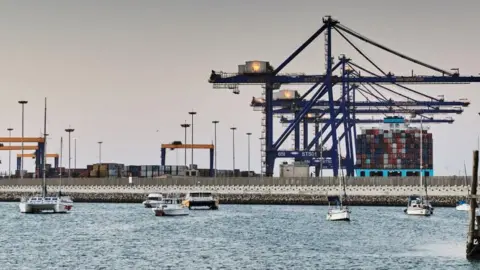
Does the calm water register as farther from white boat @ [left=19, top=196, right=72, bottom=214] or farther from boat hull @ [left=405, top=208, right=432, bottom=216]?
white boat @ [left=19, top=196, right=72, bottom=214]

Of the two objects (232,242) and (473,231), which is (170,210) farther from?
(473,231)

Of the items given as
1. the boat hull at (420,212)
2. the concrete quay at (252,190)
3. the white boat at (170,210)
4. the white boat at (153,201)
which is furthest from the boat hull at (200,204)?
the boat hull at (420,212)

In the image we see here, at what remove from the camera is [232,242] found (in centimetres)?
7288

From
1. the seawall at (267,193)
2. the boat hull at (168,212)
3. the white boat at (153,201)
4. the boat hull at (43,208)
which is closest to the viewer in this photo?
the boat hull at (168,212)

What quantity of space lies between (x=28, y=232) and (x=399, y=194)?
220 ft

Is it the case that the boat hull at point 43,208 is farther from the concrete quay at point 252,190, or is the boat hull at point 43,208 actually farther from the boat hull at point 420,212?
the boat hull at point 420,212

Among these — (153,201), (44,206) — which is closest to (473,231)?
(44,206)

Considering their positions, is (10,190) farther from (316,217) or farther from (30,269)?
(30,269)

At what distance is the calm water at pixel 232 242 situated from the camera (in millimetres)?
58125

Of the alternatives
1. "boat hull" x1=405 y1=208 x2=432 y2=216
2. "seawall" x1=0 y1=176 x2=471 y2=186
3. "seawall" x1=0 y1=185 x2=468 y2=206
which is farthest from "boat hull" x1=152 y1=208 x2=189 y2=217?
"seawall" x1=0 y1=176 x2=471 y2=186

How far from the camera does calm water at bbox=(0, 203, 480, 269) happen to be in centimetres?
5812

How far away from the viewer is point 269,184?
486 feet

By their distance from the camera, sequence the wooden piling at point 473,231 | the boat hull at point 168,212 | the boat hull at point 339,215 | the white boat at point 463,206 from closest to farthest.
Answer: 1. the wooden piling at point 473,231
2. the boat hull at point 339,215
3. the boat hull at point 168,212
4. the white boat at point 463,206

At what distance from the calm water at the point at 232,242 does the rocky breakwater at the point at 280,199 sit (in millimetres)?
27387
